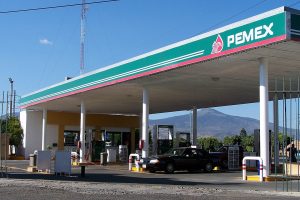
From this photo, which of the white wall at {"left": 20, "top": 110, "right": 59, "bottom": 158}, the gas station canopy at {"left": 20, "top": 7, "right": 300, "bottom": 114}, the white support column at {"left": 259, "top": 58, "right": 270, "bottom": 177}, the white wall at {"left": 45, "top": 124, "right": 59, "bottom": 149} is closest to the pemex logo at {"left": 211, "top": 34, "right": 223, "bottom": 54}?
the gas station canopy at {"left": 20, "top": 7, "right": 300, "bottom": 114}

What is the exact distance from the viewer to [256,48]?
60.0 ft

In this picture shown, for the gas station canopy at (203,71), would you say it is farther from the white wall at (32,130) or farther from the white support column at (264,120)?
the white wall at (32,130)

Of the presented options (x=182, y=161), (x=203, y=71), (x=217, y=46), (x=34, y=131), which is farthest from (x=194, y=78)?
(x=34, y=131)

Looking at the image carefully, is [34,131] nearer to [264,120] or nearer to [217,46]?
[217,46]

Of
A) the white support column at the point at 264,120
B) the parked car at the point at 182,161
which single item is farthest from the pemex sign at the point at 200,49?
the parked car at the point at 182,161

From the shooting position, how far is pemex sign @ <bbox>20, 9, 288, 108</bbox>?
17422mm

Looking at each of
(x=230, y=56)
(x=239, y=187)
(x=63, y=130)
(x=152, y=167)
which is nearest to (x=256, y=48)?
(x=230, y=56)

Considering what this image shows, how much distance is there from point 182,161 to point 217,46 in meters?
Answer: 9.17

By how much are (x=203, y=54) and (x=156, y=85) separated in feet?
27.2

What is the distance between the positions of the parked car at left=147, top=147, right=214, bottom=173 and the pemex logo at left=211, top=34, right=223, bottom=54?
8.57m

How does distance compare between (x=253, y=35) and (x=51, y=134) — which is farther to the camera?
(x=51, y=134)

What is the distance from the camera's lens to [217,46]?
65.2ft

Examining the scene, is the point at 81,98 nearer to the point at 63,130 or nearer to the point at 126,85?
the point at 126,85

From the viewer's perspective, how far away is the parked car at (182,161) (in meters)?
26.7
